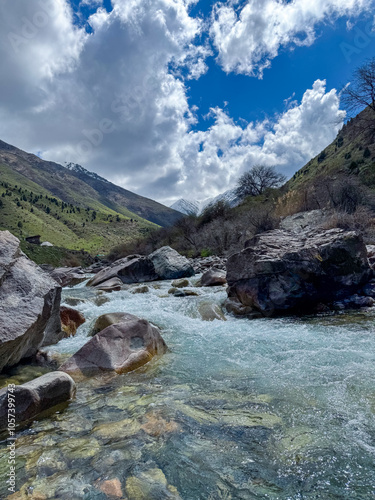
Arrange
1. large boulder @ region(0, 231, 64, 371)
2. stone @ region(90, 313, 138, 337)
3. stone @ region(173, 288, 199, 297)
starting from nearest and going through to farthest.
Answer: large boulder @ region(0, 231, 64, 371) < stone @ region(90, 313, 138, 337) < stone @ region(173, 288, 199, 297)

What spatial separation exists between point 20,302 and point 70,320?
11.0ft

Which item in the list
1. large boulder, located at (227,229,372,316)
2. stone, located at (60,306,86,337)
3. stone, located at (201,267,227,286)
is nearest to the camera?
stone, located at (60,306,86,337)

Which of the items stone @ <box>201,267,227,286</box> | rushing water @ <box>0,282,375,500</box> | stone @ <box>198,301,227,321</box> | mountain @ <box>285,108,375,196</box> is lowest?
rushing water @ <box>0,282,375,500</box>

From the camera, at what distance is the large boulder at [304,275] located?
864 centimetres

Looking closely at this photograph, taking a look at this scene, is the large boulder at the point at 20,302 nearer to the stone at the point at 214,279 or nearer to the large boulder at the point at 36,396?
the large boulder at the point at 36,396

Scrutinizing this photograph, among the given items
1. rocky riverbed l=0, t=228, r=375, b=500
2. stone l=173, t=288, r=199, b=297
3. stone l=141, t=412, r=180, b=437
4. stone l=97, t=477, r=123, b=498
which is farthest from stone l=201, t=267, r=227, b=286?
stone l=97, t=477, r=123, b=498

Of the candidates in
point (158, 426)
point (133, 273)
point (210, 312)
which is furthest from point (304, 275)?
point (133, 273)

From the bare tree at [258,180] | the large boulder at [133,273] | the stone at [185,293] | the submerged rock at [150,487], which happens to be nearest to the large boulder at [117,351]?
the submerged rock at [150,487]

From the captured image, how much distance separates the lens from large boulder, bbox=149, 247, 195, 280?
1970 cm

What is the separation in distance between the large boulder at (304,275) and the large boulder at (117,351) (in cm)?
423

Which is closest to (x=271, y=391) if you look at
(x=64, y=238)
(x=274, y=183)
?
(x=274, y=183)

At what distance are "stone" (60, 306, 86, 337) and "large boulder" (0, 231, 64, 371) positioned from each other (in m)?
1.73

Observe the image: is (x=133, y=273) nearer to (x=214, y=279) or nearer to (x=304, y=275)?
(x=214, y=279)

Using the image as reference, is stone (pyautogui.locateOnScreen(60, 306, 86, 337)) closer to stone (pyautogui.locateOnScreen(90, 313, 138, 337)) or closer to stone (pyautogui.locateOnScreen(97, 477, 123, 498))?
Answer: stone (pyautogui.locateOnScreen(90, 313, 138, 337))
